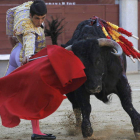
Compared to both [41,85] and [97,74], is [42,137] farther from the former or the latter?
[97,74]

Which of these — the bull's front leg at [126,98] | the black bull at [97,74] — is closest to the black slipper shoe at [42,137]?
the black bull at [97,74]

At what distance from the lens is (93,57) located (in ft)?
8.20

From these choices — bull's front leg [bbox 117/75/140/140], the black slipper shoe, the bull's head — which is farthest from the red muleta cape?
bull's front leg [bbox 117/75/140/140]

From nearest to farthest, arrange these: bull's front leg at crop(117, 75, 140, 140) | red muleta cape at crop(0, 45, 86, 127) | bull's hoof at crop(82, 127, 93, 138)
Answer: red muleta cape at crop(0, 45, 86, 127)
bull's hoof at crop(82, 127, 93, 138)
bull's front leg at crop(117, 75, 140, 140)

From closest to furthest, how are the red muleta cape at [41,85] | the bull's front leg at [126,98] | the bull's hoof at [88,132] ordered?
the red muleta cape at [41,85] → the bull's hoof at [88,132] → the bull's front leg at [126,98]

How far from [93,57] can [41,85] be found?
424 millimetres

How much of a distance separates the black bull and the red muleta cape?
0.30ft

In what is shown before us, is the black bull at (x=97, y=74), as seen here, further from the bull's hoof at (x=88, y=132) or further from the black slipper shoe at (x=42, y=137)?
the black slipper shoe at (x=42, y=137)

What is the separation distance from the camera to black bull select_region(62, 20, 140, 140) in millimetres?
2484

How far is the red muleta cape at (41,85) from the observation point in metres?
2.41

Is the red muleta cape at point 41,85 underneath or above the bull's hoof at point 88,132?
above

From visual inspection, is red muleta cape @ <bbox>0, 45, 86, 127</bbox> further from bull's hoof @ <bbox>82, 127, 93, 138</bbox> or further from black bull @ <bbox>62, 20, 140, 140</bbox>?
bull's hoof @ <bbox>82, 127, 93, 138</bbox>

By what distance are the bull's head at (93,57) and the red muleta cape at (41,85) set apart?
2.7 inches

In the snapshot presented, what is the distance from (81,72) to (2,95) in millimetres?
655
